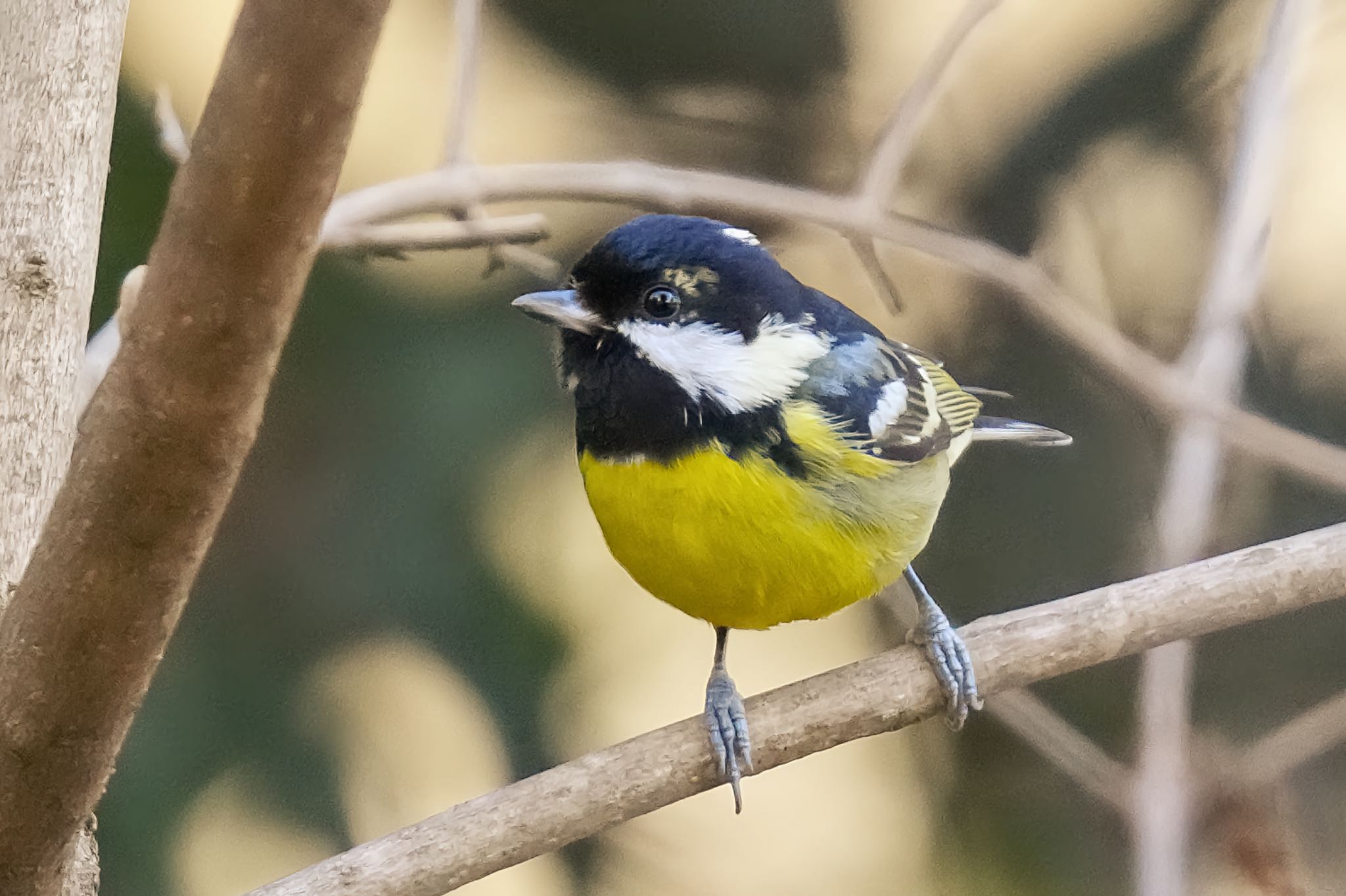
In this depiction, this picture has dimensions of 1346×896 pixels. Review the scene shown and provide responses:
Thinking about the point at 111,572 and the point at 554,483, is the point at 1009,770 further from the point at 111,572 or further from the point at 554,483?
the point at 111,572

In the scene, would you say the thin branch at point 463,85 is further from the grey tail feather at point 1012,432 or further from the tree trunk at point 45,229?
the grey tail feather at point 1012,432

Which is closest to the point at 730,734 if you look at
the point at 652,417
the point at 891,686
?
the point at 891,686

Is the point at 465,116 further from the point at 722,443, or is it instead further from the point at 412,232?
the point at 722,443

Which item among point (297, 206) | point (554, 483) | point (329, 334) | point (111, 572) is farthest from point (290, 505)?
point (297, 206)

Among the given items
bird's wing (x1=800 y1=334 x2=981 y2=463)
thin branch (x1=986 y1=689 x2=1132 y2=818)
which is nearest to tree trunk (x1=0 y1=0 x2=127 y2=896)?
bird's wing (x1=800 y1=334 x2=981 y2=463)

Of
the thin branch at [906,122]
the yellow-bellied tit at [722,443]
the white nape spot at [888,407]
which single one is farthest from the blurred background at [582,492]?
the yellow-bellied tit at [722,443]

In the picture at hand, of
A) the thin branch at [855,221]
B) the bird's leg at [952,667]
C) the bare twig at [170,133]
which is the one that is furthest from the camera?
the thin branch at [855,221]
